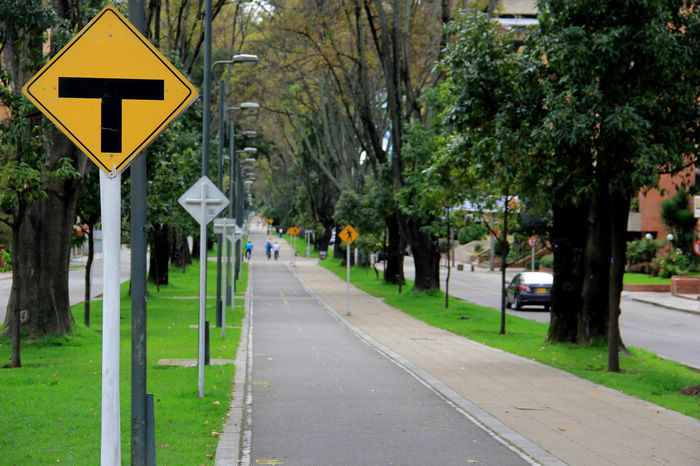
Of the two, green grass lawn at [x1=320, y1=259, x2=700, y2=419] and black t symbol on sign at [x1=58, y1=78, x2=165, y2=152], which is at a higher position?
black t symbol on sign at [x1=58, y1=78, x2=165, y2=152]

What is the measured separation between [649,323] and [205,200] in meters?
20.5

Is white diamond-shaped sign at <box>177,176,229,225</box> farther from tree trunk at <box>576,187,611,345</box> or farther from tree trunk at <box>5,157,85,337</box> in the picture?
tree trunk at <box>576,187,611,345</box>

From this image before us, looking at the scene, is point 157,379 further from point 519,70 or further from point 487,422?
point 519,70

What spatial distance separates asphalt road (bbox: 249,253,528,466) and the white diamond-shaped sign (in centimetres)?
265

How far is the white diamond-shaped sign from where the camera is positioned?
13336 mm

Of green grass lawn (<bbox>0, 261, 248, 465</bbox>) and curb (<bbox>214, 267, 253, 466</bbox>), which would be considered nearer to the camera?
green grass lawn (<bbox>0, 261, 248, 465</bbox>)

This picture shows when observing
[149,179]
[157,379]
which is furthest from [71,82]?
[149,179]

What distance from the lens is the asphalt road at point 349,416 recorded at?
9.08m

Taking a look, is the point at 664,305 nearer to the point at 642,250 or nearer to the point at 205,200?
the point at 642,250

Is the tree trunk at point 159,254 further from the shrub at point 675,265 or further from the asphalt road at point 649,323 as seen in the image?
the shrub at point 675,265

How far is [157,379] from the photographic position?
45.9 ft

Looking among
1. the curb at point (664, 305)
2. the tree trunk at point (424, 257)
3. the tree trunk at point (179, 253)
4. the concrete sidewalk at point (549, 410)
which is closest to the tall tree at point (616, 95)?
the concrete sidewalk at point (549, 410)

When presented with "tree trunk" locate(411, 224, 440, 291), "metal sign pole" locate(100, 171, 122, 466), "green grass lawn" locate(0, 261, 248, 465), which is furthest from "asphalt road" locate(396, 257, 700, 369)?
"metal sign pole" locate(100, 171, 122, 466)

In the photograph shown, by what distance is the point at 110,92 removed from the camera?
534cm
